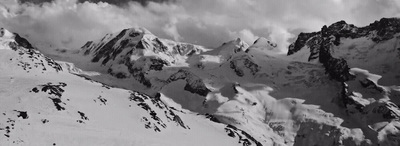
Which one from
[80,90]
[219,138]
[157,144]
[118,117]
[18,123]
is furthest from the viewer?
[219,138]

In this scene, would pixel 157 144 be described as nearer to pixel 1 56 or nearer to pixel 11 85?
pixel 11 85

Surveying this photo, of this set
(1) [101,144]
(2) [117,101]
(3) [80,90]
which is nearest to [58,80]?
(3) [80,90]

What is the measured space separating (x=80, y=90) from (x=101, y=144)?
3910 cm

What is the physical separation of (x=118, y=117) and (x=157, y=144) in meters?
16.9

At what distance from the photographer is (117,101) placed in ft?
424

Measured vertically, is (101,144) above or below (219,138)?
below

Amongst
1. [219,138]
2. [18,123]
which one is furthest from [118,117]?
[219,138]

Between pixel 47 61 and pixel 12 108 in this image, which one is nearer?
pixel 12 108

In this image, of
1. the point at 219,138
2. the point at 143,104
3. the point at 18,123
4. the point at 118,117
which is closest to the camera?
the point at 18,123

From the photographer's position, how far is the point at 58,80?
129 metres

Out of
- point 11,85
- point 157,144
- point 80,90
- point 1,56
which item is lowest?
point 157,144

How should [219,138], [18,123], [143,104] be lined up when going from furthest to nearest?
[219,138] < [143,104] < [18,123]

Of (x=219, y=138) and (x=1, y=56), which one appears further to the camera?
(x=219, y=138)

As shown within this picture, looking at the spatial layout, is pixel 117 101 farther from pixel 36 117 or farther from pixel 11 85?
pixel 36 117
